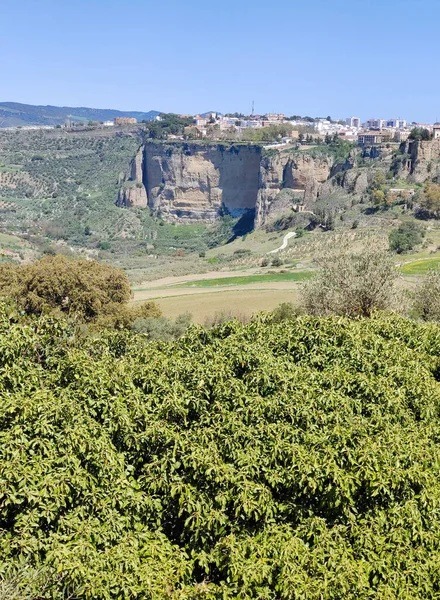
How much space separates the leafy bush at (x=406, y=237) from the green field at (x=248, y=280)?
862 centimetres

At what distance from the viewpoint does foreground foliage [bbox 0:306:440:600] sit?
23.9 feet

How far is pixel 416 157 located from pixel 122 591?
83.6m

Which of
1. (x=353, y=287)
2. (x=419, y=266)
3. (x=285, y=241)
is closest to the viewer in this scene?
(x=353, y=287)

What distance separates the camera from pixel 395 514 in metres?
8.25

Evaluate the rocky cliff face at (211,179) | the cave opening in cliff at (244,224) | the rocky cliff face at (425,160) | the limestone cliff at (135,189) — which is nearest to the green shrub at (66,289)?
the rocky cliff face at (425,160)

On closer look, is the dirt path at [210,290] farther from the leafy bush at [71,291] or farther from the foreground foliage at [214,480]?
the foreground foliage at [214,480]

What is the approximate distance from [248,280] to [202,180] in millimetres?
76355

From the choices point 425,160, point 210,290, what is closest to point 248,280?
point 210,290

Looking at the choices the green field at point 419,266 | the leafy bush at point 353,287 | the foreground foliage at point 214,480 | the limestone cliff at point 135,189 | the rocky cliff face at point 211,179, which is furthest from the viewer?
the limestone cliff at point 135,189

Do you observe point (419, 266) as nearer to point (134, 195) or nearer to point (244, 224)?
point (244, 224)

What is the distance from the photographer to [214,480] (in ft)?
26.6

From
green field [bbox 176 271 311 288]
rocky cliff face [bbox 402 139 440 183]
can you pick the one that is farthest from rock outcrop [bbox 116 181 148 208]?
green field [bbox 176 271 311 288]

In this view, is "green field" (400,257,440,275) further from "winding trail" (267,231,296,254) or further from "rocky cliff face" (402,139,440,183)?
"rocky cliff face" (402,139,440,183)

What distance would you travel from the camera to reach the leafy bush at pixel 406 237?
170 feet
